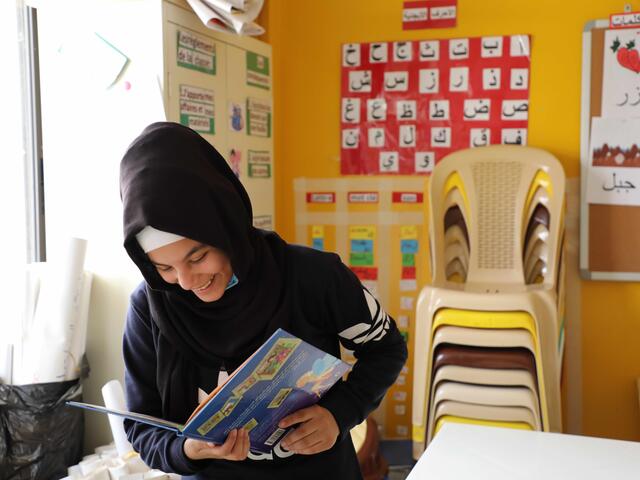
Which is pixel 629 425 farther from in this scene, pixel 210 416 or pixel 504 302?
pixel 210 416

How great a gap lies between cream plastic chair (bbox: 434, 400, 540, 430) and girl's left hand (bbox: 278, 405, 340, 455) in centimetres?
153

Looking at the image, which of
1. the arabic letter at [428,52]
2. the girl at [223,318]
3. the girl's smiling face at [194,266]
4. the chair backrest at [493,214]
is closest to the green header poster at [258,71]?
the arabic letter at [428,52]

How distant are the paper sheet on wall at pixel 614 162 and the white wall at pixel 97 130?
1827 millimetres

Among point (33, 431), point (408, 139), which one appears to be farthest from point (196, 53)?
point (33, 431)

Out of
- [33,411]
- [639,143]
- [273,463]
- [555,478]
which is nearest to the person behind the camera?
[555,478]

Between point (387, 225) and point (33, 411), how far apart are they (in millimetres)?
1810

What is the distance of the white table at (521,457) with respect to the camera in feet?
3.86

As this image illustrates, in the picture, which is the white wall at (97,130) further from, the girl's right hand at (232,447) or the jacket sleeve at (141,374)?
the girl's right hand at (232,447)

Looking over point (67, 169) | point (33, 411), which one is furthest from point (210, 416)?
point (67, 169)

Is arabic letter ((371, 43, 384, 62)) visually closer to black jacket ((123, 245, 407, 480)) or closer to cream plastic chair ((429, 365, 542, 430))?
cream plastic chair ((429, 365, 542, 430))

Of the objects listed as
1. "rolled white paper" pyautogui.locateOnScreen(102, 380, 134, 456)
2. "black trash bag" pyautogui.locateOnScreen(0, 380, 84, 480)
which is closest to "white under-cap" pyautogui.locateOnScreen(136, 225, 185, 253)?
"rolled white paper" pyautogui.locateOnScreen(102, 380, 134, 456)

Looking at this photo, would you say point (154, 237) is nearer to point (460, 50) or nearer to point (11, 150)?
point (11, 150)

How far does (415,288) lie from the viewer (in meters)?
3.30

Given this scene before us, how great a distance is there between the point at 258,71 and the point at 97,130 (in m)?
0.87
